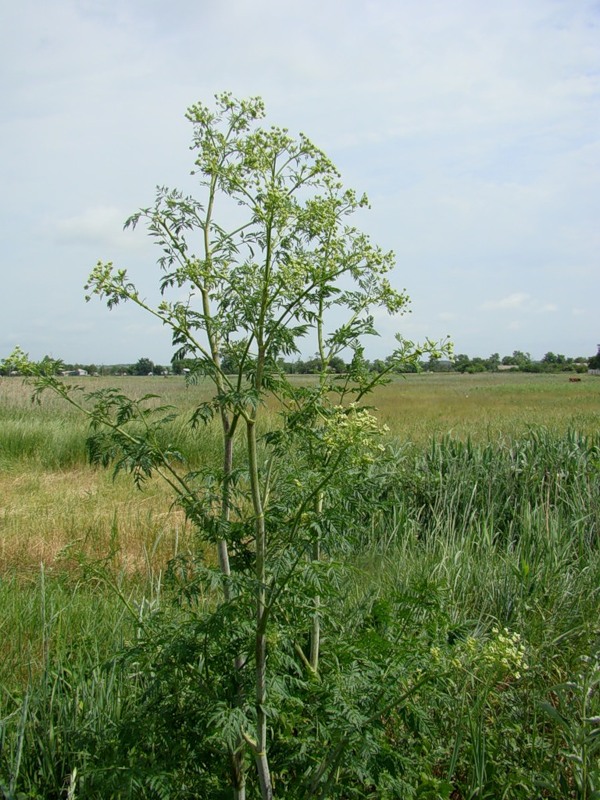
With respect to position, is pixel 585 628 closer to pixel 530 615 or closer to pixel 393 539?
pixel 530 615

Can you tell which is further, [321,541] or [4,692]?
[4,692]

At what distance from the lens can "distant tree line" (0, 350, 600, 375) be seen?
238 cm

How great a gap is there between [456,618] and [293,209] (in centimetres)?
255

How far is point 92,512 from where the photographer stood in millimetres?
7383

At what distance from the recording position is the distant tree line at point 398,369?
2.38m

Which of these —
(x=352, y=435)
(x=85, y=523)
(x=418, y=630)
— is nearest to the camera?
(x=352, y=435)

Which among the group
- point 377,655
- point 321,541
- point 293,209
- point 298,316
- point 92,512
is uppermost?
point 293,209

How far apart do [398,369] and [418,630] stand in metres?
1.00

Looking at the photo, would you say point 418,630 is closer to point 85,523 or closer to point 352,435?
point 352,435

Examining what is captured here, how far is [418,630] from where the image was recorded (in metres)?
2.68

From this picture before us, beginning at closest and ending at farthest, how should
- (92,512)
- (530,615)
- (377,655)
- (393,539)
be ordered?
(377,655) → (530,615) → (393,539) → (92,512)

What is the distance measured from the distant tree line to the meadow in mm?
159

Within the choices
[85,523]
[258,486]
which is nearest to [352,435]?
[258,486]

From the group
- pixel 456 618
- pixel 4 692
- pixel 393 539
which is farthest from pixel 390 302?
pixel 393 539
